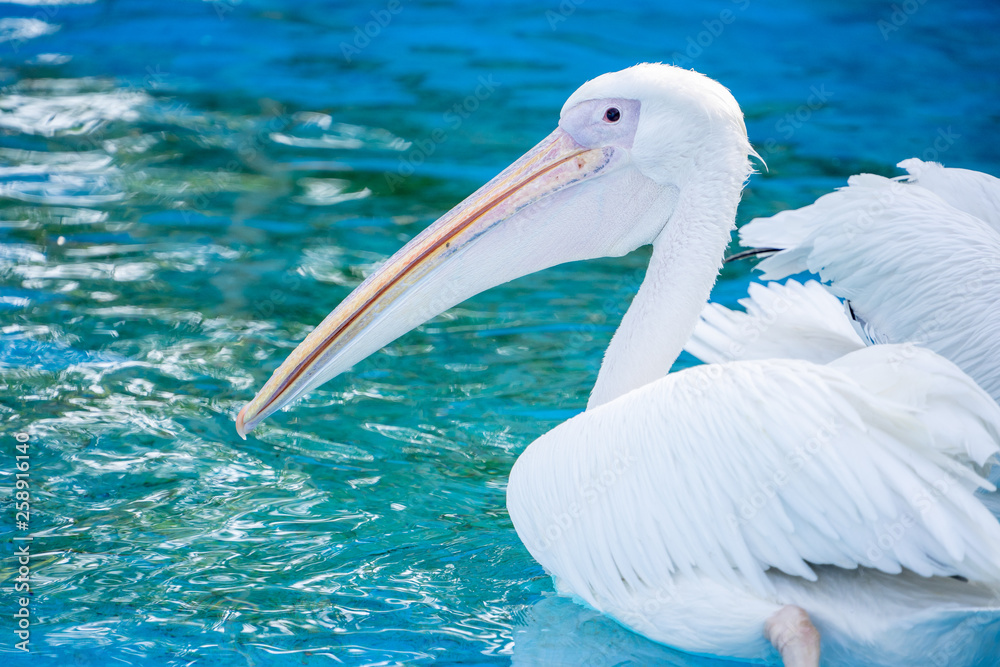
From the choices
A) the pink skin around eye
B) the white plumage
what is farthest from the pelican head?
the white plumage

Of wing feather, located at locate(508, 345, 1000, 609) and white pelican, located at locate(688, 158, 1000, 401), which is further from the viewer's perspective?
white pelican, located at locate(688, 158, 1000, 401)

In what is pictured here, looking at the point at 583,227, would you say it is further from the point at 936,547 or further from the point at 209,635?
the point at 209,635

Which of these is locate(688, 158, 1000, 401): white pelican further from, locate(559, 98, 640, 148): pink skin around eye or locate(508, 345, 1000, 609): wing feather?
locate(559, 98, 640, 148): pink skin around eye

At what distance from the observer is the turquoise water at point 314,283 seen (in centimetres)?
314

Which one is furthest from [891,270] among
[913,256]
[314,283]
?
[314,283]

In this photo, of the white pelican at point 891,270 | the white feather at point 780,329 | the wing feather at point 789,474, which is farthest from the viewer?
the white feather at point 780,329

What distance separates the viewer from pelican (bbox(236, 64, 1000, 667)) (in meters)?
2.41

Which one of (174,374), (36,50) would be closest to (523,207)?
(174,374)

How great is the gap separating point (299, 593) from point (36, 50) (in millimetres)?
7444

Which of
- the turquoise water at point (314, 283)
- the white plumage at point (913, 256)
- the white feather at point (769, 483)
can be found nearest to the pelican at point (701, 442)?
the white feather at point (769, 483)

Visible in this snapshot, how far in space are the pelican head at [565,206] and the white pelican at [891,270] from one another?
0.60 m

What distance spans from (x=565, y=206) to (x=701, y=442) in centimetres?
93

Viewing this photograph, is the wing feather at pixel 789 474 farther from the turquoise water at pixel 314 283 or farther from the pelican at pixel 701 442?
the turquoise water at pixel 314 283

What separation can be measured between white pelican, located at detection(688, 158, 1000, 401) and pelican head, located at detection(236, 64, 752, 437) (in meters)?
0.60
